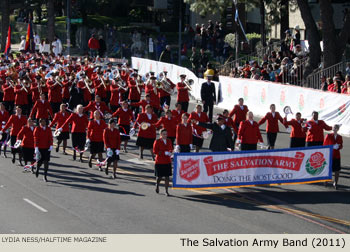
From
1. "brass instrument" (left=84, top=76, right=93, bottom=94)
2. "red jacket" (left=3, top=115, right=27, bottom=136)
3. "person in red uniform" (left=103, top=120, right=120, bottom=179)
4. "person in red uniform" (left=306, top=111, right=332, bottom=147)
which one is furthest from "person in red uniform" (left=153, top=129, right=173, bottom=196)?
"brass instrument" (left=84, top=76, right=93, bottom=94)

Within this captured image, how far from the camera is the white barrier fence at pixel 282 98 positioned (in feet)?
90.3

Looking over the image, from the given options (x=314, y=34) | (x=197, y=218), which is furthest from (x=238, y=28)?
(x=197, y=218)

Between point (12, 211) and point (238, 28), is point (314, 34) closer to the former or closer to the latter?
point (238, 28)

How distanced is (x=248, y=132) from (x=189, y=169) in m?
3.35

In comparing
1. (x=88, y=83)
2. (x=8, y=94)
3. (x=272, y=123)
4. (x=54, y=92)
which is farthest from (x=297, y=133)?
(x=8, y=94)

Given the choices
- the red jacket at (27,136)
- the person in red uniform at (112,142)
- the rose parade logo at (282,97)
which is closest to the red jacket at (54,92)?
the red jacket at (27,136)

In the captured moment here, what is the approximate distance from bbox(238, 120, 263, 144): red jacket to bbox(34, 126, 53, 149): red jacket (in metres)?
5.23

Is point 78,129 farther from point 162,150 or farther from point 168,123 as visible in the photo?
point 162,150

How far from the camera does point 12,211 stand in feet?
55.9

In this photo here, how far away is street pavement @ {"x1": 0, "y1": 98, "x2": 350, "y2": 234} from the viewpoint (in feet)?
51.9

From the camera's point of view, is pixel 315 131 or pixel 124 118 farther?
pixel 124 118

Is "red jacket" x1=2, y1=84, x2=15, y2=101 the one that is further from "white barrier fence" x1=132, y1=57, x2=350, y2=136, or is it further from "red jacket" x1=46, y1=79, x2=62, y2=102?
"white barrier fence" x1=132, y1=57, x2=350, y2=136

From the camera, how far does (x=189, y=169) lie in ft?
61.3

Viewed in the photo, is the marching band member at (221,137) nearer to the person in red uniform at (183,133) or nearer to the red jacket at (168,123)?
the person in red uniform at (183,133)
